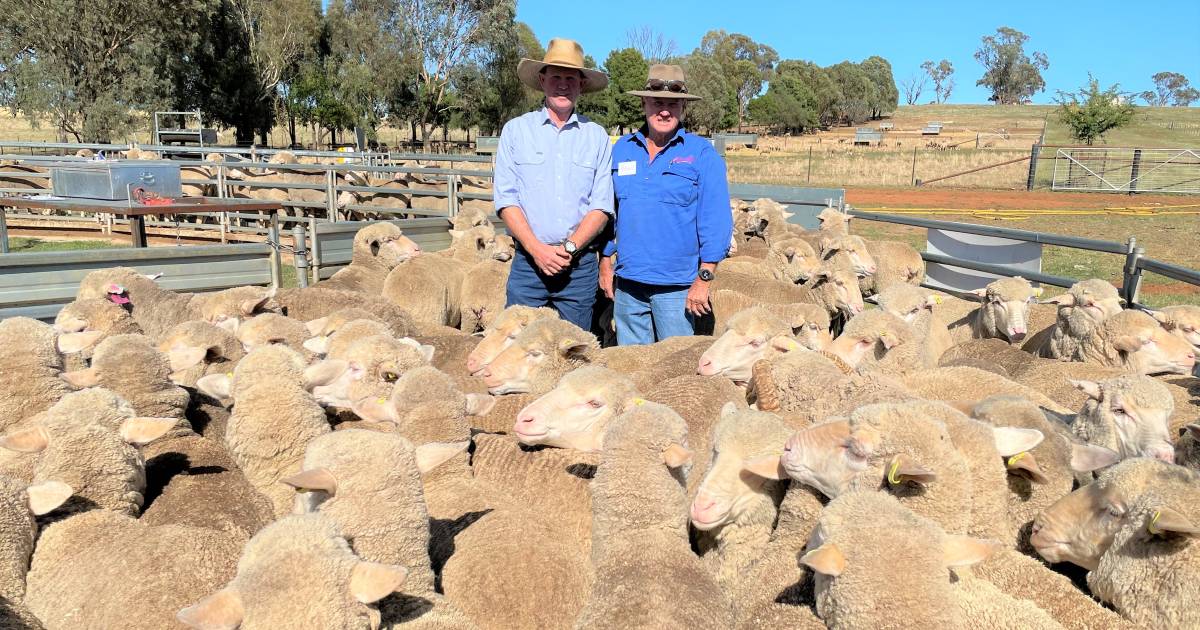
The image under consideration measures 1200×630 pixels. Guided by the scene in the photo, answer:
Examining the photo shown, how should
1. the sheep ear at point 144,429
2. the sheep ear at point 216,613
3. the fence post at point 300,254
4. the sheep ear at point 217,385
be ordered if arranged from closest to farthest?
the sheep ear at point 216,613 → the sheep ear at point 144,429 → the sheep ear at point 217,385 → the fence post at point 300,254

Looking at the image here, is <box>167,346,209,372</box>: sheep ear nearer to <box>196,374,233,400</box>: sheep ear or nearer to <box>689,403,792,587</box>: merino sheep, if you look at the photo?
<box>196,374,233,400</box>: sheep ear

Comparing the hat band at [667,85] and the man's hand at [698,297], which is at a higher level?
the hat band at [667,85]

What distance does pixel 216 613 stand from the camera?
191 centimetres

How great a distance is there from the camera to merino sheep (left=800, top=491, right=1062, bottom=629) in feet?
6.89

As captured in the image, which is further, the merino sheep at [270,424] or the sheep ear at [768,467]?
the merino sheep at [270,424]

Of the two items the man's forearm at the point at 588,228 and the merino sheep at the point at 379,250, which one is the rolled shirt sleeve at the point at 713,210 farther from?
the merino sheep at the point at 379,250

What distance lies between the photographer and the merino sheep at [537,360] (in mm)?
4312

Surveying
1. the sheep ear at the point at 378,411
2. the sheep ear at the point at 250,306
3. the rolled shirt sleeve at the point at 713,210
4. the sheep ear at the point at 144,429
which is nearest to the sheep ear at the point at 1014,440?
the sheep ear at the point at 378,411

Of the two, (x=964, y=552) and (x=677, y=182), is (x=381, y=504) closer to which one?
(x=964, y=552)

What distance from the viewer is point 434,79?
48719 millimetres

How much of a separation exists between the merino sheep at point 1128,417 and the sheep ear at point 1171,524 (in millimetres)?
1444

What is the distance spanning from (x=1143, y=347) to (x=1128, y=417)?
176 centimetres

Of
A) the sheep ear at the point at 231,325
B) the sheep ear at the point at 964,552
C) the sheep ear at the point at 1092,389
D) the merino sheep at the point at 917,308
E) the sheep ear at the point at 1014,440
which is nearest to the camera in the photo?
the sheep ear at the point at 964,552

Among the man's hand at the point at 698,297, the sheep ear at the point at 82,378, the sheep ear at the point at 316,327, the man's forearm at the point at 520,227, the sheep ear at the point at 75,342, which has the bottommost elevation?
the sheep ear at the point at 316,327
